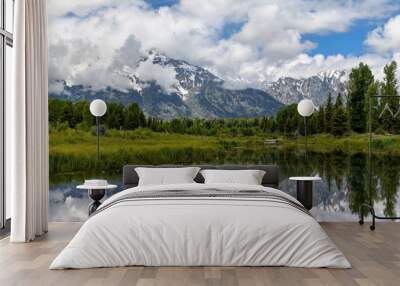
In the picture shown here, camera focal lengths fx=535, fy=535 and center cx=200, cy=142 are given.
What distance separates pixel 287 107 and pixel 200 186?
3052 mm

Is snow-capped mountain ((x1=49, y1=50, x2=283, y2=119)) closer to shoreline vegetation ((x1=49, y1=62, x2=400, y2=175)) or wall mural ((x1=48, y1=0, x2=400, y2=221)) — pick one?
wall mural ((x1=48, y1=0, x2=400, y2=221))

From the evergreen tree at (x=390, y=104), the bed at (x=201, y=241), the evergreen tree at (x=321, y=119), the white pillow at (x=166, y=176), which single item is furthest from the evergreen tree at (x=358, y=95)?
the bed at (x=201, y=241)

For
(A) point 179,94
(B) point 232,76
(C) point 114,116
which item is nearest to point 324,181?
(B) point 232,76

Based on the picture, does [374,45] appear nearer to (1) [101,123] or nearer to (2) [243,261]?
(1) [101,123]

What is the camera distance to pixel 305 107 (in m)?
7.61

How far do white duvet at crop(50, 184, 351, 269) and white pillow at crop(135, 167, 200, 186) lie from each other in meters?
2.00

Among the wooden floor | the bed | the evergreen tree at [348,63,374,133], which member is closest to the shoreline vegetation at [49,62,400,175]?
the evergreen tree at [348,63,374,133]

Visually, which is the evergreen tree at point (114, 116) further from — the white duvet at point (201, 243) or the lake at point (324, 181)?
the white duvet at point (201, 243)

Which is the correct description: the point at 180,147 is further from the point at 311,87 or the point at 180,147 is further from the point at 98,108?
the point at 311,87

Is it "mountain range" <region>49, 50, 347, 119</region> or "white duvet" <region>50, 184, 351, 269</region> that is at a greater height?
"mountain range" <region>49, 50, 347, 119</region>

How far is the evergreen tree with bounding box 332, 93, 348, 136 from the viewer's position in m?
8.03

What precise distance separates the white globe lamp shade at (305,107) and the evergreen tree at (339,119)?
0.60 meters

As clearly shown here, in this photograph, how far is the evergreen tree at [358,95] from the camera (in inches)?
311

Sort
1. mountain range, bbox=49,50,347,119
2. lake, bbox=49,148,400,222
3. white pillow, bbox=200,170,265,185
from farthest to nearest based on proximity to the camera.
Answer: mountain range, bbox=49,50,347,119 → lake, bbox=49,148,400,222 → white pillow, bbox=200,170,265,185
